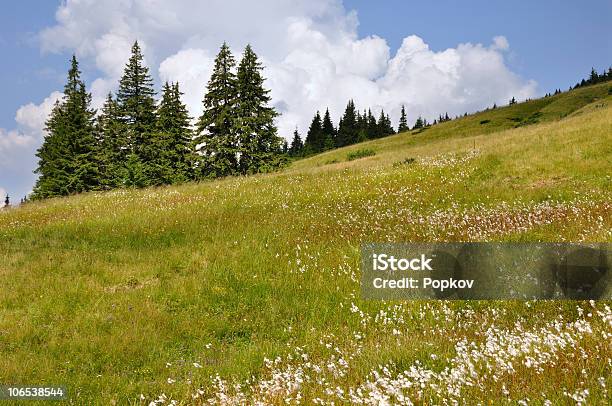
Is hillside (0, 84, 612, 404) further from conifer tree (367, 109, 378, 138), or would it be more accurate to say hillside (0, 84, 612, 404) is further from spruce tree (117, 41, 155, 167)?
conifer tree (367, 109, 378, 138)

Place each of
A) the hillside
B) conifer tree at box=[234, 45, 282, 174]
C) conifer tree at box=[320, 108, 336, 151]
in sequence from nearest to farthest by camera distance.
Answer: the hillside, conifer tree at box=[234, 45, 282, 174], conifer tree at box=[320, 108, 336, 151]

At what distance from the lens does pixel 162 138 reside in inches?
1665

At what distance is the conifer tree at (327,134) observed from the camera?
105562mm

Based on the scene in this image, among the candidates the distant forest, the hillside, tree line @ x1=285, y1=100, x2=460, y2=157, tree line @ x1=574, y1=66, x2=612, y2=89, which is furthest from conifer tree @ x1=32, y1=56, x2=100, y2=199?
tree line @ x1=574, y1=66, x2=612, y2=89

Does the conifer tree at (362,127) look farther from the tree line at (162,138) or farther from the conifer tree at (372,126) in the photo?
the tree line at (162,138)

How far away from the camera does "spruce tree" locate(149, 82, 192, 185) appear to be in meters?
41.8

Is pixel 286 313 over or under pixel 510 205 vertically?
under

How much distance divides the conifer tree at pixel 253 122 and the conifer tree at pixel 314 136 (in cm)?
6577

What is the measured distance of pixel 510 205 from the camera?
13.5 meters

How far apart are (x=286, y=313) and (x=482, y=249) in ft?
14.7

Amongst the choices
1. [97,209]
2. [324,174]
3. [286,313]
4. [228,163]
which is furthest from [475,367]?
[228,163]

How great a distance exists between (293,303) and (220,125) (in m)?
33.9

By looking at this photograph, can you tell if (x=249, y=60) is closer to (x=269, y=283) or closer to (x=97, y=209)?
(x=97, y=209)

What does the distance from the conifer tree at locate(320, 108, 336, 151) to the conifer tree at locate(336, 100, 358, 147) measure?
6.88ft
